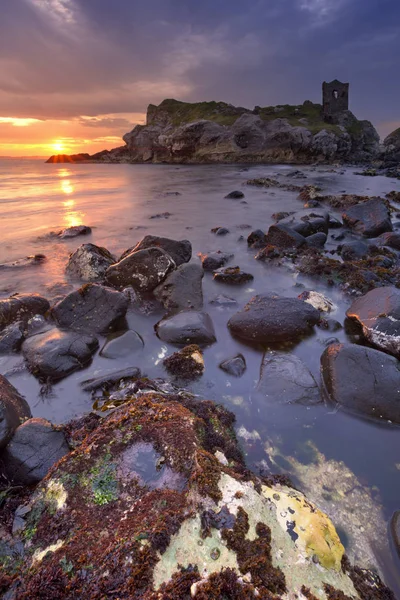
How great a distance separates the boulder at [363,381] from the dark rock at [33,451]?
366 centimetres

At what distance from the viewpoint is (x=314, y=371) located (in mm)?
5379

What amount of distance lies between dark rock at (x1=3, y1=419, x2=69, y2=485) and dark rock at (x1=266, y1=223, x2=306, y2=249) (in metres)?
9.83

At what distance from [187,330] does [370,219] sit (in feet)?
36.6

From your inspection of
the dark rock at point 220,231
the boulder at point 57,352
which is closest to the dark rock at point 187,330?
the boulder at point 57,352

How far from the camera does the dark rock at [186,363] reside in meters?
5.30

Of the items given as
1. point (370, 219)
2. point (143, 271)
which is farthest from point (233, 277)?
point (370, 219)

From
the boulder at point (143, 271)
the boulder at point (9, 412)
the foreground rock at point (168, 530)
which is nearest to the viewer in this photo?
the foreground rock at point (168, 530)

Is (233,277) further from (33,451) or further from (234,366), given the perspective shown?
(33,451)

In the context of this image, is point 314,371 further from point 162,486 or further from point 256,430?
point 162,486

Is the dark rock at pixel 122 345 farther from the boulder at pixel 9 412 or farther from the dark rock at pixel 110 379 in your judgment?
the boulder at pixel 9 412

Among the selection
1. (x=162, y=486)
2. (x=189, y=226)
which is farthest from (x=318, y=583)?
(x=189, y=226)

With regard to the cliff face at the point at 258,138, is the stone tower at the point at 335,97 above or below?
above

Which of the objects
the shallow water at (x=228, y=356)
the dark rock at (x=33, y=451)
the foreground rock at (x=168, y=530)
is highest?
the foreground rock at (x=168, y=530)

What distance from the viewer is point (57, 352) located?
5.44 meters
